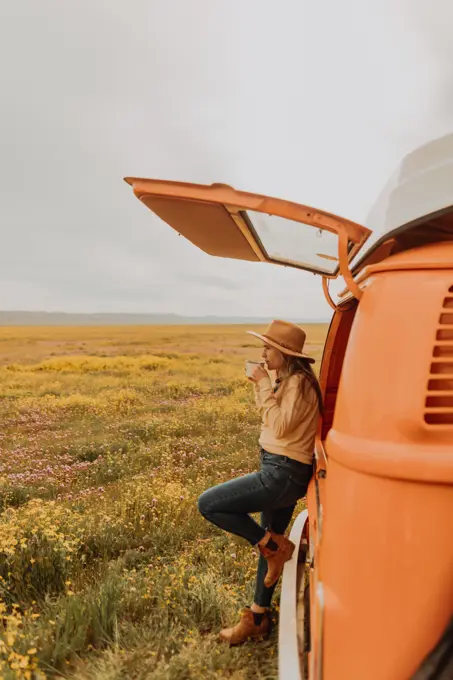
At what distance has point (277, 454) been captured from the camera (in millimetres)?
3109

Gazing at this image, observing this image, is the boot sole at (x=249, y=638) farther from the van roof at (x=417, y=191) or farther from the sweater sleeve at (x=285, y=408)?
the van roof at (x=417, y=191)

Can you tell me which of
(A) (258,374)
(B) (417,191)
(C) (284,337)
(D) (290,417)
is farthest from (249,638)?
(B) (417,191)

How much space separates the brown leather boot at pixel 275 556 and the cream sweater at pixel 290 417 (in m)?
0.56

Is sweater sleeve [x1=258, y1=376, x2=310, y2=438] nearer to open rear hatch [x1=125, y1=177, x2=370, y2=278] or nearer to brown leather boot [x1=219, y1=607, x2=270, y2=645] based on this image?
open rear hatch [x1=125, y1=177, x2=370, y2=278]

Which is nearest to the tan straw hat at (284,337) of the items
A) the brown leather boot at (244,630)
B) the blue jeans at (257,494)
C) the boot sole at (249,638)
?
the blue jeans at (257,494)

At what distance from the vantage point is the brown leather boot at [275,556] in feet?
10.5

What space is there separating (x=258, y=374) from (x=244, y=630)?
166 cm

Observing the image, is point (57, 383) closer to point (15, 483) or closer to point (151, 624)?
point (15, 483)

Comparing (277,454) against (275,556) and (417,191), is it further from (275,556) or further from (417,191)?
(417,191)

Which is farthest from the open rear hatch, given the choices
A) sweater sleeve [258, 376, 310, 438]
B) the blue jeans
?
the blue jeans

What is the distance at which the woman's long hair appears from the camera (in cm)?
314

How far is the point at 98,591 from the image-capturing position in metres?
3.79

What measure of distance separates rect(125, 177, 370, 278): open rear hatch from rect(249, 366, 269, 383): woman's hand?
73 centimetres

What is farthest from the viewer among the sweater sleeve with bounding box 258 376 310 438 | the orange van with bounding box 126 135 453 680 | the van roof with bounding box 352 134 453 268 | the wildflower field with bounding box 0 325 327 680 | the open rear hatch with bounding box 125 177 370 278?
the wildflower field with bounding box 0 325 327 680
